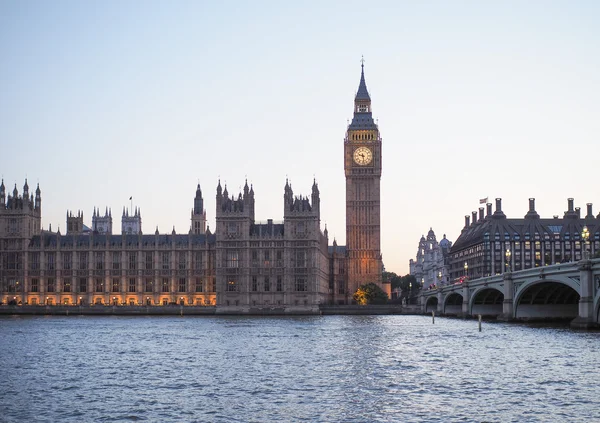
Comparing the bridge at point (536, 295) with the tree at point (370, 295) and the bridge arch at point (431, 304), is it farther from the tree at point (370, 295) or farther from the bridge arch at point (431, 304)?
the tree at point (370, 295)

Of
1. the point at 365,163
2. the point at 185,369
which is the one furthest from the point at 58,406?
the point at 365,163

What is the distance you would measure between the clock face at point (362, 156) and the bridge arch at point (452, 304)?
157ft

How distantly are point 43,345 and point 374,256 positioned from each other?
121 meters

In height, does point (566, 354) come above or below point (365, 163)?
below

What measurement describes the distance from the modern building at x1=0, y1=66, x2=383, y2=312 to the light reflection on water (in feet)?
277

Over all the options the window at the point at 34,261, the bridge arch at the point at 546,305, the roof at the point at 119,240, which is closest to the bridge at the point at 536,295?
the bridge arch at the point at 546,305

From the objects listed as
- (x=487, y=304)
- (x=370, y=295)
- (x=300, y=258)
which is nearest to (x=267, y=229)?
(x=300, y=258)

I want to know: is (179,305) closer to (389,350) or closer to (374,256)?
(374,256)

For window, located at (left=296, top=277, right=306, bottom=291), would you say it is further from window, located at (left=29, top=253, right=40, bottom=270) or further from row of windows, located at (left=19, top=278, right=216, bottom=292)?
window, located at (left=29, top=253, right=40, bottom=270)

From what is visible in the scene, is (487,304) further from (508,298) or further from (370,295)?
(370,295)

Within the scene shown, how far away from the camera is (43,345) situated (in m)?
75.5

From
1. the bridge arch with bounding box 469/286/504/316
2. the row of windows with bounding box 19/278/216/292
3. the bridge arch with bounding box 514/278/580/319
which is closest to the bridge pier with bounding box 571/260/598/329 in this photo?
the bridge arch with bounding box 514/278/580/319

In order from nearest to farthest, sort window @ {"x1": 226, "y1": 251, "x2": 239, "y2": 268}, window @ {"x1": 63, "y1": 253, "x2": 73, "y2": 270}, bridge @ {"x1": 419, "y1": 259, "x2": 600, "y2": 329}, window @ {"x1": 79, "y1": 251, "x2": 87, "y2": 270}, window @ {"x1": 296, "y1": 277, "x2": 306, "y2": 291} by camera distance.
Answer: bridge @ {"x1": 419, "y1": 259, "x2": 600, "y2": 329} → window @ {"x1": 296, "y1": 277, "x2": 306, "y2": 291} → window @ {"x1": 226, "y1": 251, "x2": 239, "y2": 268} → window @ {"x1": 79, "y1": 251, "x2": 87, "y2": 270} → window @ {"x1": 63, "y1": 253, "x2": 73, "y2": 270}

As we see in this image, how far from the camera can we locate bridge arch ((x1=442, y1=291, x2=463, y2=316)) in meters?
152
